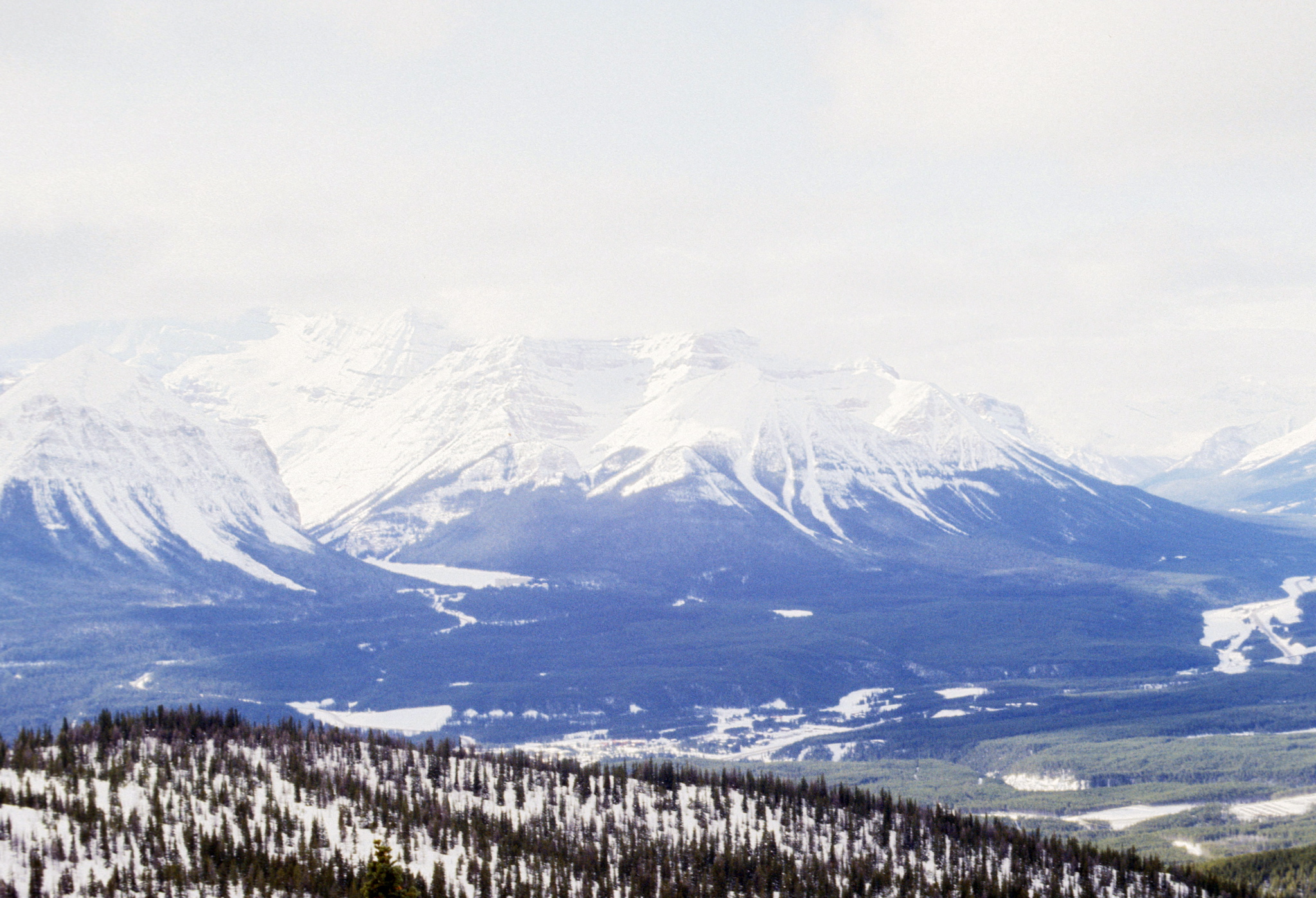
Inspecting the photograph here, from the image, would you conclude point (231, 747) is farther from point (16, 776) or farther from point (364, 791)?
point (16, 776)

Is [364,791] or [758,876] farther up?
[364,791]

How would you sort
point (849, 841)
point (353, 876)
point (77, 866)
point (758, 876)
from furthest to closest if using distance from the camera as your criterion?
point (849, 841), point (758, 876), point (353, 876), point (77, 866)

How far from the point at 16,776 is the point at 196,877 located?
24191mm

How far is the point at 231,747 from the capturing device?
15025 centimetres

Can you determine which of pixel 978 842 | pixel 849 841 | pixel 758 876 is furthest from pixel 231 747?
pixel 978 842

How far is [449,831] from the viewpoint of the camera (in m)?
137

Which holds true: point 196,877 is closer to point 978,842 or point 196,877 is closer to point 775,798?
point 775,798

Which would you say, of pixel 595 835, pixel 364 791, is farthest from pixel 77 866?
pixel 595 835

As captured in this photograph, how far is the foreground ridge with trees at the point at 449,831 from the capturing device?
11269 cm

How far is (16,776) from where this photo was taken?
12412cm

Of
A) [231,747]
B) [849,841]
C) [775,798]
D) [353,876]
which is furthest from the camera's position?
[775,798]

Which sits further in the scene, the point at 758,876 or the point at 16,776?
the point at 758,876

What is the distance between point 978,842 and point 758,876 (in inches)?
1469

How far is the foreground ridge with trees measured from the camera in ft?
370
